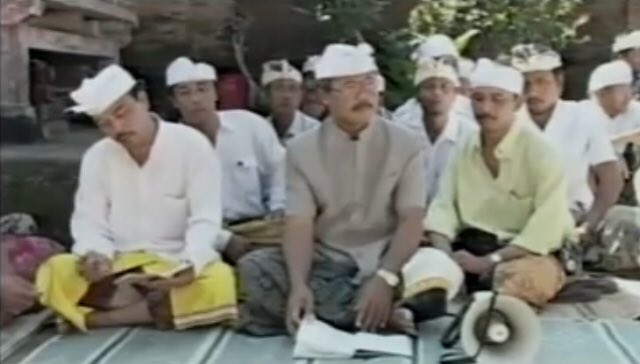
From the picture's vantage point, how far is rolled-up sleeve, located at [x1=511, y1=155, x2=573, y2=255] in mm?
4520

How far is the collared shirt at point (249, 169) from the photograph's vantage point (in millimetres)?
5188

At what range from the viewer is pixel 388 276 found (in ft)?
13.7

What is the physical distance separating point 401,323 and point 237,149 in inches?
50.4

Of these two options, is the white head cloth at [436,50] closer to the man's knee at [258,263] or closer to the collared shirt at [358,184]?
the collared shirt at [358,184]

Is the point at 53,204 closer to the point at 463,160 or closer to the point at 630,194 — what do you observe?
the point at 463,160

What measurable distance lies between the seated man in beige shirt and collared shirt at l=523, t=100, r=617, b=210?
99 centimetres

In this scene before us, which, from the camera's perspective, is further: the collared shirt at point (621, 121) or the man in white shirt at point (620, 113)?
the collared shirt at point (621, 121)

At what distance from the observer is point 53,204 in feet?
18.6

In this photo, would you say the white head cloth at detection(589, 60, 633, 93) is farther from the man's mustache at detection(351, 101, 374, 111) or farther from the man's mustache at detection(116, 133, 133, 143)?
→ the man's mustache at detection(116, 133, 133, 143)

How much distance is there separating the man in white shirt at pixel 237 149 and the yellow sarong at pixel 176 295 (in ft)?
2.44

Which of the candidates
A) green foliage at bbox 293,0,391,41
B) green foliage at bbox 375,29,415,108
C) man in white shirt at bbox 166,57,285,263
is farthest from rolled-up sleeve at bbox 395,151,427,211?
green foliage at bbox 293,0,391,41

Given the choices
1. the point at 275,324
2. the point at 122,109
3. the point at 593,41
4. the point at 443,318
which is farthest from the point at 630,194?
the point at 593,41

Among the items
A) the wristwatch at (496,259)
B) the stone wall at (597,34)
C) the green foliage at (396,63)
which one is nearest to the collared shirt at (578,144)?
the wristwatch at (496,259)

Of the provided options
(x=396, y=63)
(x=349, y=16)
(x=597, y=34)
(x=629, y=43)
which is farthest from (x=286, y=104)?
(x=597, y=34)
